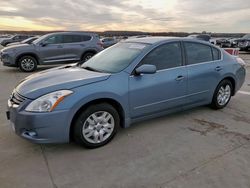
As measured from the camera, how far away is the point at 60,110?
3.29 metres

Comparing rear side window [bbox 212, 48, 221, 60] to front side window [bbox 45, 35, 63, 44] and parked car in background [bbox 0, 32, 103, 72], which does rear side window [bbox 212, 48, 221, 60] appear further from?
front side window [bbox 45, 35, 63, 44]

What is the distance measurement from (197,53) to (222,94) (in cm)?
113

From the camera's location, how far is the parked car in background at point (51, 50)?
428 inches

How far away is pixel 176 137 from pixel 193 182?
1228 millimetres

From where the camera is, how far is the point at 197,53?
487 cm

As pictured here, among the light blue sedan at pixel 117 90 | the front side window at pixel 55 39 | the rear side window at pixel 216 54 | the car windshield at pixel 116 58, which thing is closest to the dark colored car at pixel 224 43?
the front side window at pixel 55 39

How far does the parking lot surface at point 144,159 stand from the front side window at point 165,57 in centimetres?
106

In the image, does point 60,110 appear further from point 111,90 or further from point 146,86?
point 146,86

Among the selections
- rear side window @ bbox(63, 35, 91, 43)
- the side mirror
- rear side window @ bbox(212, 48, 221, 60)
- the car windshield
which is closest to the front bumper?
the car windshield

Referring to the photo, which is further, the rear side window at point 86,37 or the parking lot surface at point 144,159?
the rear side window at point 86,37

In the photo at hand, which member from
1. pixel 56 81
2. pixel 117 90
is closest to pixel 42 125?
pixel 56 81

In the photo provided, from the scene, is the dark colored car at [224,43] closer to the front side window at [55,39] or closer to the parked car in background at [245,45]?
the parked car in background at [245,45]

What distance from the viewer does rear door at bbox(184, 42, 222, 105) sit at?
4.66m

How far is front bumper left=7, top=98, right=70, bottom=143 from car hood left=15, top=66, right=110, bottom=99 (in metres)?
0.28
